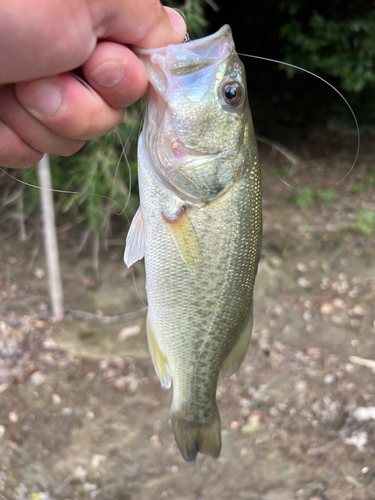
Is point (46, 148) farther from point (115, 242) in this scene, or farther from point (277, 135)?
point (277, 135)

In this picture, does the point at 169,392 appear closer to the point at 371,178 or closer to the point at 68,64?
the point at 68,64

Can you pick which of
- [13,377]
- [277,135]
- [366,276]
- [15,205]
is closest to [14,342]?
[13,377]

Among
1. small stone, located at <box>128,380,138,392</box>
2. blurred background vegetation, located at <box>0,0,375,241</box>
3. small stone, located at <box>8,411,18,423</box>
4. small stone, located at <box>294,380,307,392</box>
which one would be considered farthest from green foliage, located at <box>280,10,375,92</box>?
small stone, located at <box>8,411,18,423</box>

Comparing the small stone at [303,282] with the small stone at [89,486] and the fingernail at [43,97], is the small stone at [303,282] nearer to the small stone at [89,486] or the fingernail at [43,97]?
the small stone at [89,486]

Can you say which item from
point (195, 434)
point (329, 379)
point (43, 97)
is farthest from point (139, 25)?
point (329, 379)

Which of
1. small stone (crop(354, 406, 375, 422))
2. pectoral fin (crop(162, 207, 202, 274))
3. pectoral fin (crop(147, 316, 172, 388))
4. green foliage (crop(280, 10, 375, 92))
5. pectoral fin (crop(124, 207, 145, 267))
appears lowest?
small stone (crop(354, 406, 375, 422))

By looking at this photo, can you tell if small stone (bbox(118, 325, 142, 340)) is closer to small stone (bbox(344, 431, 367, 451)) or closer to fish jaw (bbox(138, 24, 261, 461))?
small stone (bbox(344, 431, 367, 451))
